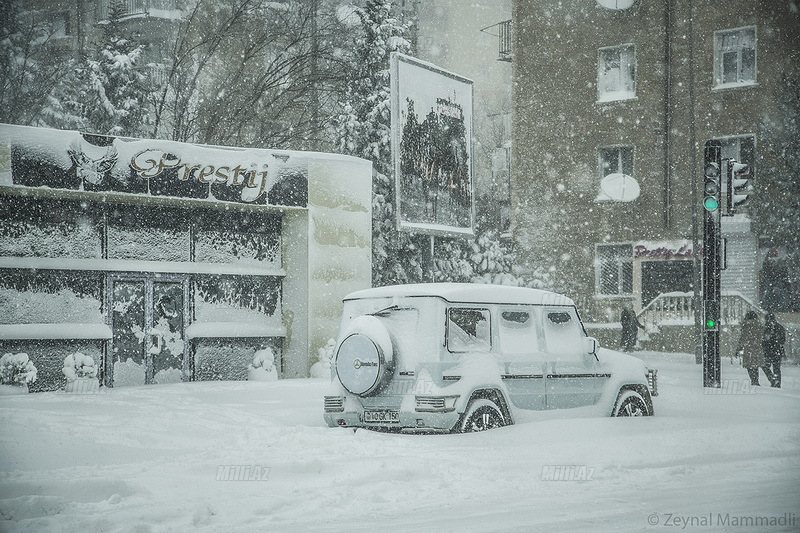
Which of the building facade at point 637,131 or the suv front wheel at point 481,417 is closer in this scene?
the suv front wheel at point 481,417

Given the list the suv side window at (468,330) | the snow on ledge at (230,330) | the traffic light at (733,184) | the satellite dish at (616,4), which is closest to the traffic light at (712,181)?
the traffic light at (733,184)

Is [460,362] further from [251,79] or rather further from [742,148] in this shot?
[251,79]

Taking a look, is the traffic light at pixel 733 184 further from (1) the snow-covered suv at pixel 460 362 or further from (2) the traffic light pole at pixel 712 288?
(1) the snow-covered suv at pixel 460 362

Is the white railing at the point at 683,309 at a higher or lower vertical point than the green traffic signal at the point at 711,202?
lower

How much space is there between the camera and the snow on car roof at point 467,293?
1072 cm

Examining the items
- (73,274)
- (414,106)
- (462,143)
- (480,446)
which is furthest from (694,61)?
(480,446)

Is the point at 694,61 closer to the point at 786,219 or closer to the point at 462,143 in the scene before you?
the point at 786,219

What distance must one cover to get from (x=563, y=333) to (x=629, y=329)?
19.5 meters

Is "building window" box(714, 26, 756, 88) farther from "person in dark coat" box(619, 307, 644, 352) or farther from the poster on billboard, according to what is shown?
the poster on billboard

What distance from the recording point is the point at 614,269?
33906mm

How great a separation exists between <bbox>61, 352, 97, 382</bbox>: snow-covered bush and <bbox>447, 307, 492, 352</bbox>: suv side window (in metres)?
8.62

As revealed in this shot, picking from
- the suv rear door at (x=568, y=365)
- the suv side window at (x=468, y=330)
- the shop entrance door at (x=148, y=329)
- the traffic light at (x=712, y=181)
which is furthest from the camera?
the shop entrance door at (x=148, y=329)

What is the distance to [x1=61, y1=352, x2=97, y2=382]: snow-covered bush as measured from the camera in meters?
16.6

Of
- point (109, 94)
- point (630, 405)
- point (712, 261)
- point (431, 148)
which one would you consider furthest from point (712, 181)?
point (109, 94)
